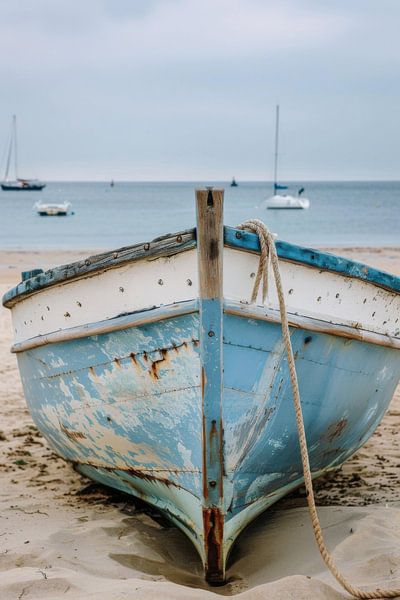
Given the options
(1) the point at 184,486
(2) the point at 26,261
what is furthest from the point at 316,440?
(2) the point at 26,261

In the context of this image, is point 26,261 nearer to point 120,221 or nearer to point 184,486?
point 184,486

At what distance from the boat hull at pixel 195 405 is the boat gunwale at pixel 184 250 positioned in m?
0.32

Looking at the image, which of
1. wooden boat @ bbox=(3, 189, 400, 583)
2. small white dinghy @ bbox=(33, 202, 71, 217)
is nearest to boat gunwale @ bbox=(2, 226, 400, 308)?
wooden boat @ bbox=(3, 189, 400, 583)

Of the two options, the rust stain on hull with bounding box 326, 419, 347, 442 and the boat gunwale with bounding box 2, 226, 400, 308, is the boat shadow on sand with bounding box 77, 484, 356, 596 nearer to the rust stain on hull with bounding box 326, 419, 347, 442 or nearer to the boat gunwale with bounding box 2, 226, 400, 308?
the rust stain on hull with bounding box 326, 419, 347, 442

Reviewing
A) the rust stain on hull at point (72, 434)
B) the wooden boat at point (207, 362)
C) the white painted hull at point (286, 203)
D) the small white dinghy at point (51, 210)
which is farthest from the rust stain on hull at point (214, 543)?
the white painted hull at point (286, 203)

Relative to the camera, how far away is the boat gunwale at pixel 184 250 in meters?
3.37

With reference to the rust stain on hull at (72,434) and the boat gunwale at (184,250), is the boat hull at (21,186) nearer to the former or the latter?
the rust stain on hull at (72,434)

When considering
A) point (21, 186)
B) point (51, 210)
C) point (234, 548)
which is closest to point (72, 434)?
point (234, 548)

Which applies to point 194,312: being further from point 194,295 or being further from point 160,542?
point 160,542

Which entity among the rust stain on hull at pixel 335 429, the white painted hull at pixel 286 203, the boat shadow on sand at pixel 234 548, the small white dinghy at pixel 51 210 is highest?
the rust stain on hull at pixel 335 429

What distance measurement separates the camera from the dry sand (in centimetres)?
312

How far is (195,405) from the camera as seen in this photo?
137 inches

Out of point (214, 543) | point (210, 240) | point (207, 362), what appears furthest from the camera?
point (214, 543)

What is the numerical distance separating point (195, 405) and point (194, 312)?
1.47 ft
